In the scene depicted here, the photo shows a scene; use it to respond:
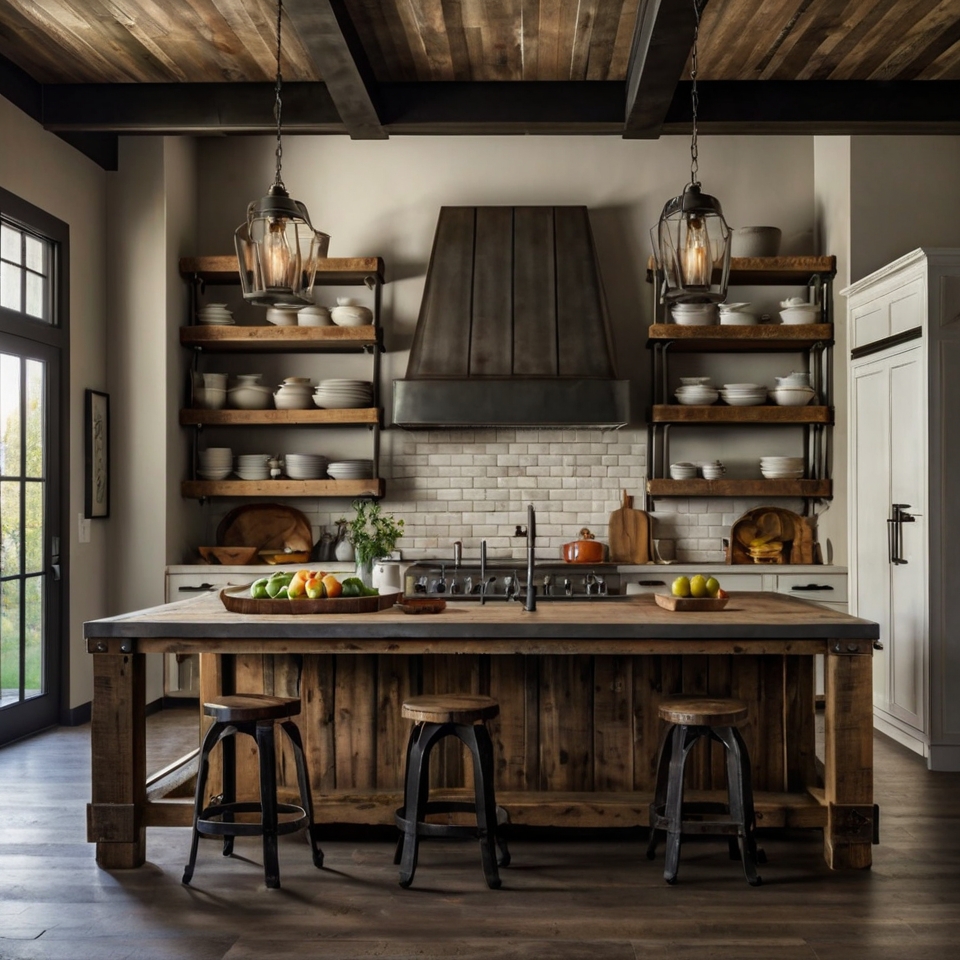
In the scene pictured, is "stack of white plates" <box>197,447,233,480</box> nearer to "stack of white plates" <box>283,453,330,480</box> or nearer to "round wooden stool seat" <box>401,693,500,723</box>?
"stack of white plates" <box>283,453,330,480</box>

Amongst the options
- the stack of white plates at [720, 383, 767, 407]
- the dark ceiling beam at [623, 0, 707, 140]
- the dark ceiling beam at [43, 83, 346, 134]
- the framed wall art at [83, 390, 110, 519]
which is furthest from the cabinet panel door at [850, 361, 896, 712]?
the framed wall art at [83, 390, 110, 519]

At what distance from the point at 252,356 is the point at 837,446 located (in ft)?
13.2

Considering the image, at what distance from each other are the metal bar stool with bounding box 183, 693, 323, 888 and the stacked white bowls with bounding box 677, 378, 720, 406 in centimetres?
405

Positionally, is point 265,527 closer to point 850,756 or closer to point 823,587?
point 823,587

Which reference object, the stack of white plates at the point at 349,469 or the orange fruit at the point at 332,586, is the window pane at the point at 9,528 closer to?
the stack of white plates at the point at 349,469

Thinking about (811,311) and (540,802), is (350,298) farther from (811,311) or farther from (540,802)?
(540,802)

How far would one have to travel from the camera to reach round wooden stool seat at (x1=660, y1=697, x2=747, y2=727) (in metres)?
3.59

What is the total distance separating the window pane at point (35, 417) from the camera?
19.5 feet

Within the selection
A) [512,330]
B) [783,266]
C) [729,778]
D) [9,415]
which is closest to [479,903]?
[729,778]

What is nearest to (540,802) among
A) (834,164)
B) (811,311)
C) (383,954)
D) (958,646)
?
(383,954)

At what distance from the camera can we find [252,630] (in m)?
3.73

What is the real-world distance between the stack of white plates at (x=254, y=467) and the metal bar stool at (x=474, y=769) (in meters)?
3.76

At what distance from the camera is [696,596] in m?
4.09

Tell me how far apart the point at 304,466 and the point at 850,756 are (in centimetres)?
427
